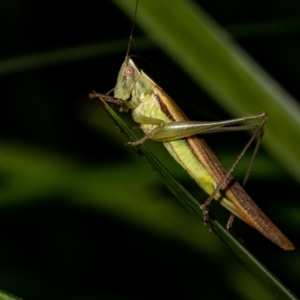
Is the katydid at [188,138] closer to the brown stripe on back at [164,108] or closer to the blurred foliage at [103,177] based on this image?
the brown stripe on back at [164,108]

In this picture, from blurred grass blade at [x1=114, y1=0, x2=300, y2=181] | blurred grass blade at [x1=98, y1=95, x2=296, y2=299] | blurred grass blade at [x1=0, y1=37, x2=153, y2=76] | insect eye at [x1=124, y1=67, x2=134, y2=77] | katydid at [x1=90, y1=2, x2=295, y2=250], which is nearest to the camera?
blurred grass blade at [x1=98, y1=95, x2=296, y2=299]

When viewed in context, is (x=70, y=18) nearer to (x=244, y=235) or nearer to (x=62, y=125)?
(x=62, y=125)

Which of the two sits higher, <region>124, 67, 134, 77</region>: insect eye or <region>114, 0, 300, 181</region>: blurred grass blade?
<region>124, 67, 134, 77</region>: insect eye

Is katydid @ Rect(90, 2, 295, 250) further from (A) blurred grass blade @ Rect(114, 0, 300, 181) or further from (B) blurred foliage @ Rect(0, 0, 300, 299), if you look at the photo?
(A) blurred grass blade @ Rect(114, 0, 300, 181)

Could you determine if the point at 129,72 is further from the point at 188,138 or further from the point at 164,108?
the point at 188,138

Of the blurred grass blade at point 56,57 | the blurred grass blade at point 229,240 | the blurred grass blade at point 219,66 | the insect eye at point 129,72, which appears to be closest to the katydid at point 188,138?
the insect eye at point 129,72

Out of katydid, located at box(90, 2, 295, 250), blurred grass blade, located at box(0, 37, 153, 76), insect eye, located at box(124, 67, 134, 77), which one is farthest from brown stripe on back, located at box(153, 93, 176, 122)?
blurred grass blade, located at box(0, 37, 153, 76)
